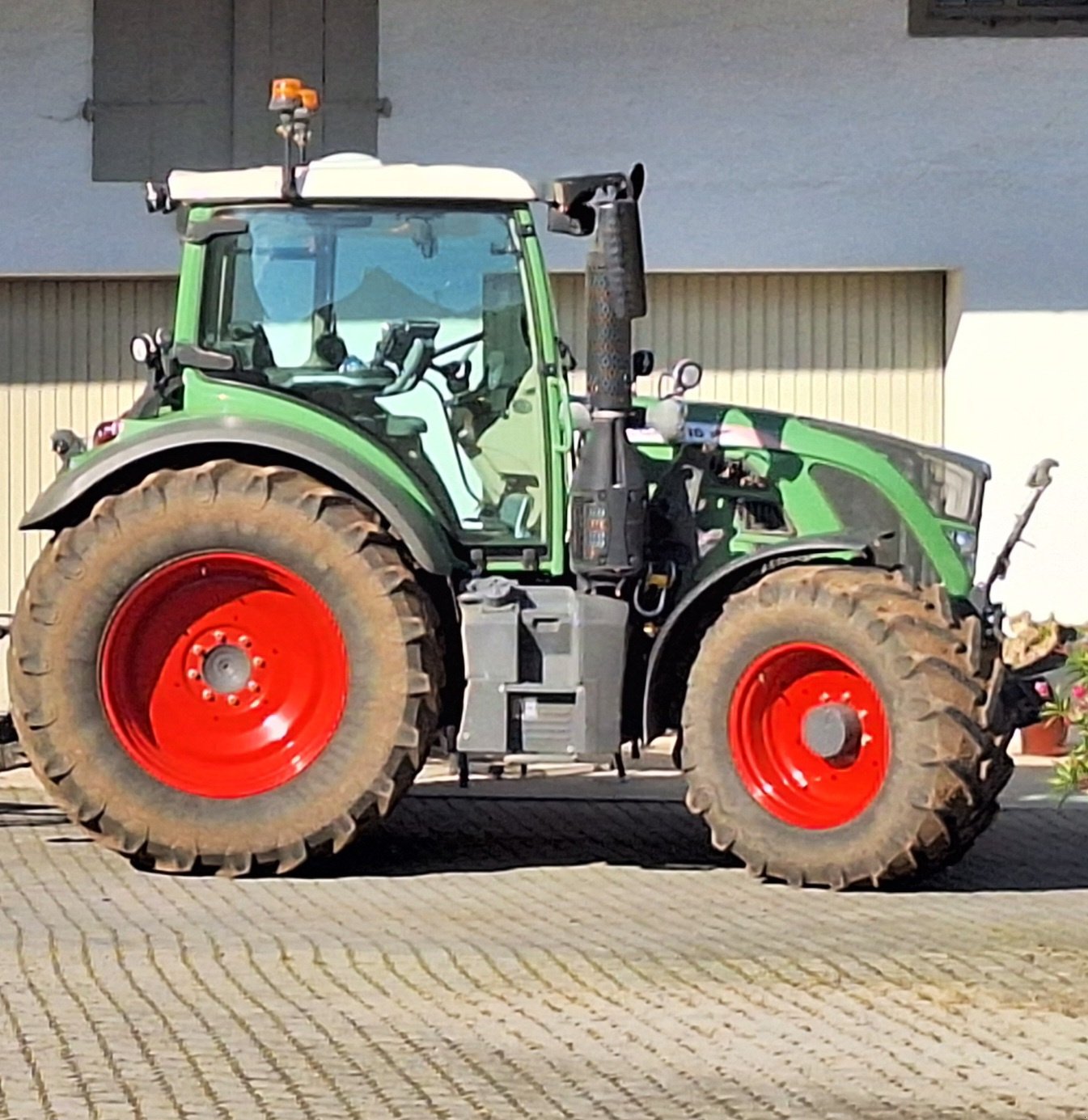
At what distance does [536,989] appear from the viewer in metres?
8.00

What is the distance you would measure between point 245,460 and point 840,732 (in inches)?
97.1

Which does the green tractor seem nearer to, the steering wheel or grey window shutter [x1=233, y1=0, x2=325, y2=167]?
the steering wheel

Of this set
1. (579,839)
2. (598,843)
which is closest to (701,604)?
(598,843)

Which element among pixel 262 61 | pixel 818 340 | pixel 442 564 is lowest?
pixel 442 564

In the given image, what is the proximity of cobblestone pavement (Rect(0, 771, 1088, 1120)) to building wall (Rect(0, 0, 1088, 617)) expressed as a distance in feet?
14.2

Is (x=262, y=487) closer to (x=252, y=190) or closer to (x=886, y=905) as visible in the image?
(x=252, y=190)

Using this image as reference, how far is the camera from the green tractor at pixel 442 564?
9750 mm

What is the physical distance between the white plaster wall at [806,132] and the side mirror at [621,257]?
5051 millimetres

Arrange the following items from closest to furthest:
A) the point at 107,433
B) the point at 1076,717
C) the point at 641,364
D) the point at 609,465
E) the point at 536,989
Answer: the point at 536,989 → the point at 1076,717 → the point at 609,465 → the point at 641,364 → the point at 107,433

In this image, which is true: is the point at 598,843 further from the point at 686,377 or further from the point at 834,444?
the point at 686,377

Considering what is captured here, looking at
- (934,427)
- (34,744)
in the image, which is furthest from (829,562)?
(934,427)

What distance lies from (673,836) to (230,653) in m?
2.31

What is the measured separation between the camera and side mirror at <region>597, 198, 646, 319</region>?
9531 mm

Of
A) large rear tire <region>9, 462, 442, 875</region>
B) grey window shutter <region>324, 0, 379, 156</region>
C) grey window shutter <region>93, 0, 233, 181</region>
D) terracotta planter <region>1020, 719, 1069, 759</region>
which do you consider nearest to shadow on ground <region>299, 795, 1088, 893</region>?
large rear tire <region>9, 462, 442, 875</region>
